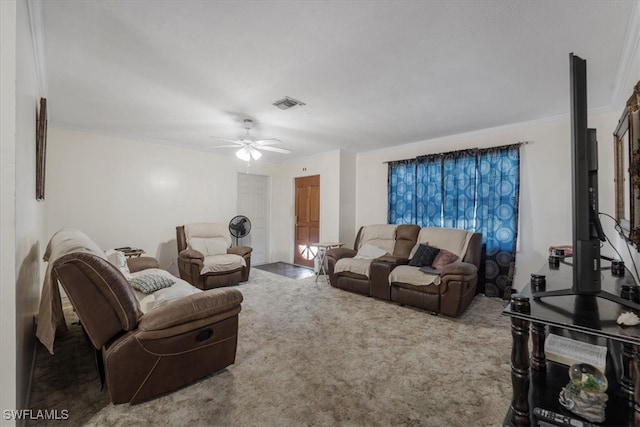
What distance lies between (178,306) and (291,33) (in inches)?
75.0

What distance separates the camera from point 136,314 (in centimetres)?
166

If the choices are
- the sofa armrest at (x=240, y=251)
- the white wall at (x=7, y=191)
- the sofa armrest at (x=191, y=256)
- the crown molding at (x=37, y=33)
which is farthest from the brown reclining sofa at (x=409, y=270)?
the crown molding at (x=37, y=33)

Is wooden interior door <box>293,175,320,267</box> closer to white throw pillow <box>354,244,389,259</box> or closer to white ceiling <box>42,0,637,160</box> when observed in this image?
white throw pillow <box>354,244,389,259</box>

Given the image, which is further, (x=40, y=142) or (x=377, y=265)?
(x=377, y=265)

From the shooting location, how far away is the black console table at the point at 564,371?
3.06ft

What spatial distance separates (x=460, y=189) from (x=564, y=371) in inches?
120

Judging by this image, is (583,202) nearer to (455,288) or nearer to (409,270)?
(455,288)

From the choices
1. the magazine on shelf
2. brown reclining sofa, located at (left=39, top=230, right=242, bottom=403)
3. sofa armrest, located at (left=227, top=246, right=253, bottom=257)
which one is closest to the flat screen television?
the magazine on shelf

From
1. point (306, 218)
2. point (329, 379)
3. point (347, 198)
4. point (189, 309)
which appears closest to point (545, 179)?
point (347, 198)

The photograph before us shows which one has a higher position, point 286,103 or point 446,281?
point 286,103

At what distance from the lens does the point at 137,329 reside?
5.38ft

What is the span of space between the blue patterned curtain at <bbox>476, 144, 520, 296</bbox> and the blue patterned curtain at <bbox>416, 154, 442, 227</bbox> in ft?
1.88

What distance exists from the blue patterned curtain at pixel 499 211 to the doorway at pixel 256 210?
4309 mm

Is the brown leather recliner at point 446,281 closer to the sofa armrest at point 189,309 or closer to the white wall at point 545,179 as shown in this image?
the white wall at point 545,179
